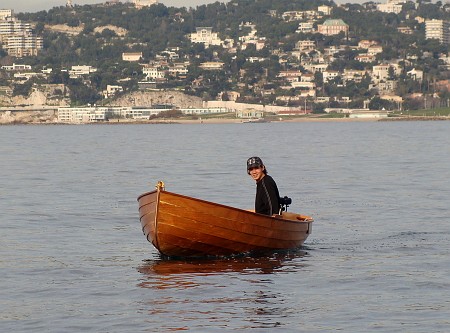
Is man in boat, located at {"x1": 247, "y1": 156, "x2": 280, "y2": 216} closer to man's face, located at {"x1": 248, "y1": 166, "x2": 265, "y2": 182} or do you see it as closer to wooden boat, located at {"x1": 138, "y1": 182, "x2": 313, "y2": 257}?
man's face, located at {"x1": 248, "y1": 166, "x2": 265, "y2": 182}

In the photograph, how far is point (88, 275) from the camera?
24.8 metres

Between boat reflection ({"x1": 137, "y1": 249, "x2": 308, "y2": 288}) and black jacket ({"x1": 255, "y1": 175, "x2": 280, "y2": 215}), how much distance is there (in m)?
0.93

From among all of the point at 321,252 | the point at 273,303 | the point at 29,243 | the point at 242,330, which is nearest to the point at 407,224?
the point at 321,252

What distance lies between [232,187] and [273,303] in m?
26.0

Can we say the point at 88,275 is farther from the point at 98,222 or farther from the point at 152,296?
the point at 98,222

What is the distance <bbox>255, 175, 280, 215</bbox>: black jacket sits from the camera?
25969 millimetres

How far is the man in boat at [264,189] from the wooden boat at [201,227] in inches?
8.5

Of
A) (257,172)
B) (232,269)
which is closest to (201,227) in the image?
(232,269)

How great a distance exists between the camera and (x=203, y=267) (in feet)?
82.4

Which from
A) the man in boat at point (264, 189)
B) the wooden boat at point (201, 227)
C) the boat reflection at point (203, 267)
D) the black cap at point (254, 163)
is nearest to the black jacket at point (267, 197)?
the man in boat at point (264, 189)

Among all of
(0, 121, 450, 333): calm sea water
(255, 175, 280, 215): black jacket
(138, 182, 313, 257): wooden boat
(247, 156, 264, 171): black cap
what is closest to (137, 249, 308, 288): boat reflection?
(0, 121, 450, 333): calm sea water

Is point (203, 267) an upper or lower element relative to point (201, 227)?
lower

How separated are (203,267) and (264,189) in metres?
2.01

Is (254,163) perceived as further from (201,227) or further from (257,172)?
(201,227)
